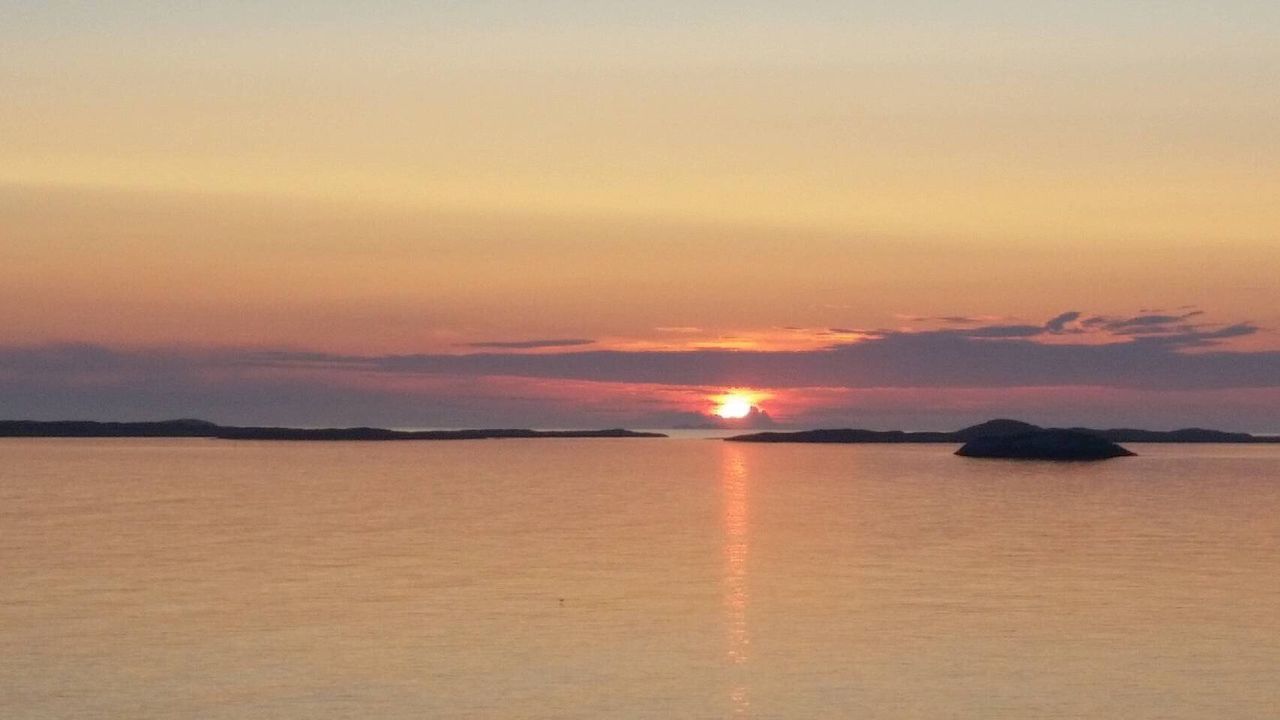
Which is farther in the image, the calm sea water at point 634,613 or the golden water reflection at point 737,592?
the golden water reflection at point 737,592

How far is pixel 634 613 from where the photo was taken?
39125mm

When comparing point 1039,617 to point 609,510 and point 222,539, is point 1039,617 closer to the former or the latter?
point 222,539

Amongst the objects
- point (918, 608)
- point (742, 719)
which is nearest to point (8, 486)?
point (918, 608)

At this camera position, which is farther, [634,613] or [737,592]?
[737,592]

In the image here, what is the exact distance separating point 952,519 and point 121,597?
4407cm

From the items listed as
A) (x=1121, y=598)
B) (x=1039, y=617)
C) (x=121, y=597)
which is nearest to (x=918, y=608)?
(x=1039, y=617)

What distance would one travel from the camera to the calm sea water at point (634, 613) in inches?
1129

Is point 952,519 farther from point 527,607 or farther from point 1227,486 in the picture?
point 1227,486

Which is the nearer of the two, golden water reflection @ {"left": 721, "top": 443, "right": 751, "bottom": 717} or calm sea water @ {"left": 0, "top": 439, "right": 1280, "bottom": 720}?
calm sea water @ {"left": 0, "top": 439, "right": 1280, "bottom": 720}

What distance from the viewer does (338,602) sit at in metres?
41.1

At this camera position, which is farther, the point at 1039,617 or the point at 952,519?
the point at 952,519

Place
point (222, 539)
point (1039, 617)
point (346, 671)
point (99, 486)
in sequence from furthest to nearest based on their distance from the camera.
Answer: point (99, 486)
point (222, 539)
point (1039, 617)
point (346, 671)

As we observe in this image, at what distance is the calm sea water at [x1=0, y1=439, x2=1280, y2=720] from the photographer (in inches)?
1129

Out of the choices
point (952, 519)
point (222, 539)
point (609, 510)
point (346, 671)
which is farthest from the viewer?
point (609, 510)
